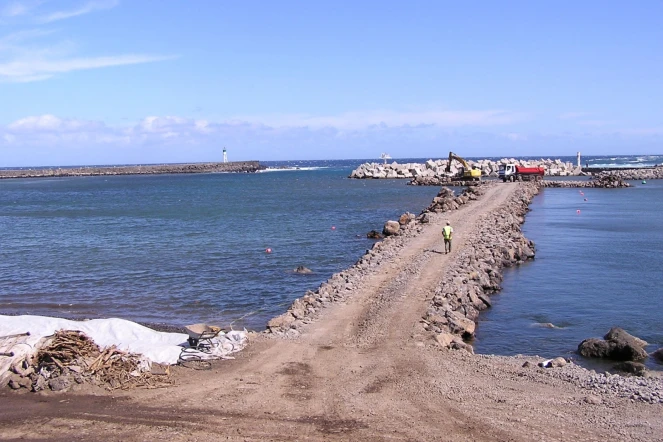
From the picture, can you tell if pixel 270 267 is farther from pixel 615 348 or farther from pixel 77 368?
pixel 77 368

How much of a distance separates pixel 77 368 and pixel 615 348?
9467 millimetres

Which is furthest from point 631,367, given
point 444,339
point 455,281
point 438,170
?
point 438,170

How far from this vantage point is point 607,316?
15.5 metres

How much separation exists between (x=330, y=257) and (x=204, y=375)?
14681 mm

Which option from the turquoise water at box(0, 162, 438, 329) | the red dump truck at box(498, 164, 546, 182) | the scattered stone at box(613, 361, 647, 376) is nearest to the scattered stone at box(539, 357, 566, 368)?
the scattered stone at box(613, 361, 647, 376)

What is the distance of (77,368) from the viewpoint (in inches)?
388

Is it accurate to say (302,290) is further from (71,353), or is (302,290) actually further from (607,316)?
(71,353)

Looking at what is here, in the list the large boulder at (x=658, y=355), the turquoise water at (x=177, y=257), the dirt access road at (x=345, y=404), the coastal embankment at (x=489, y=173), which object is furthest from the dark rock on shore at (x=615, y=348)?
the coastal embankment at (x=489, y=173)

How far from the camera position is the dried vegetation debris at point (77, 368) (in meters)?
9.73

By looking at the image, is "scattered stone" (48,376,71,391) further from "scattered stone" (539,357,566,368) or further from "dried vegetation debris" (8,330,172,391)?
"scattered stone" (539,357,566,368)

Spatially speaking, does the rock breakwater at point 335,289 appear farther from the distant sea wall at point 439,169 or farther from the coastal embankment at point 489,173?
the distant sea wall at point 439,169

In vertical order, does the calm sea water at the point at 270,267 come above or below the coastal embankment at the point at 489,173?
below

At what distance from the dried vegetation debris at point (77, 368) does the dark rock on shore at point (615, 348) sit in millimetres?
7883

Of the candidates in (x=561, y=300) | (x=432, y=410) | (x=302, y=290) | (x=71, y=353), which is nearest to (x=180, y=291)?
(x=302, y=290)
